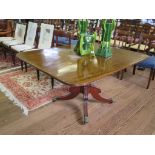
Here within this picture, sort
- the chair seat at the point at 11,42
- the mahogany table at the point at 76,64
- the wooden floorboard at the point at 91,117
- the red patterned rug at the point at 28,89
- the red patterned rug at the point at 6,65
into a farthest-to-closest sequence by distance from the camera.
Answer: the chair seat at the point at 11,42 < the red patterned rug at the point at 6,65 < the red patterned rug at the point at 28,89 < the wooden floorboard at the point at 91,117 < the mahogany table at the point at 76,64

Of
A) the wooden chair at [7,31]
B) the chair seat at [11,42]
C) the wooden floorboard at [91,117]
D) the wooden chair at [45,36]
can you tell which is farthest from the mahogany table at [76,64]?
the wooden chair at [7,31]

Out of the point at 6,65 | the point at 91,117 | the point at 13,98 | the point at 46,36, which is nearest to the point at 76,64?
the point at 91,117

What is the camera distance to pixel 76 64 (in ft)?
5.49

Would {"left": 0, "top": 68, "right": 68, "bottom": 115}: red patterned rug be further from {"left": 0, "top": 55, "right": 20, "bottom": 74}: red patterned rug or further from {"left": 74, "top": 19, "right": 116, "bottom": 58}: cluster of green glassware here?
{"left": 74, "top": 19, "right": 116, "bottom": 58}: cluster of green glassware

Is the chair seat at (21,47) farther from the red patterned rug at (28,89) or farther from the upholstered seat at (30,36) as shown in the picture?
the red patterned rug at (28,89)

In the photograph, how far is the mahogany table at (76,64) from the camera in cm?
139

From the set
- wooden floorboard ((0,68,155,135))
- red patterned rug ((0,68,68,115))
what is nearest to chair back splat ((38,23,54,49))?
red patterned rug ((0,68,68,115))

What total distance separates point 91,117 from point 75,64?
72 cm

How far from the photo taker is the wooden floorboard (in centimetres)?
183

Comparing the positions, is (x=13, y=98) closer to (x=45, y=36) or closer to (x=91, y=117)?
Result: (x=91, y=117)

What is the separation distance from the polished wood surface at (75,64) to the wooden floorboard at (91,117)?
68cm

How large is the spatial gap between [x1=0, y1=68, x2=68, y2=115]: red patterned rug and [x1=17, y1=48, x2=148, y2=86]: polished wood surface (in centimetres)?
67
